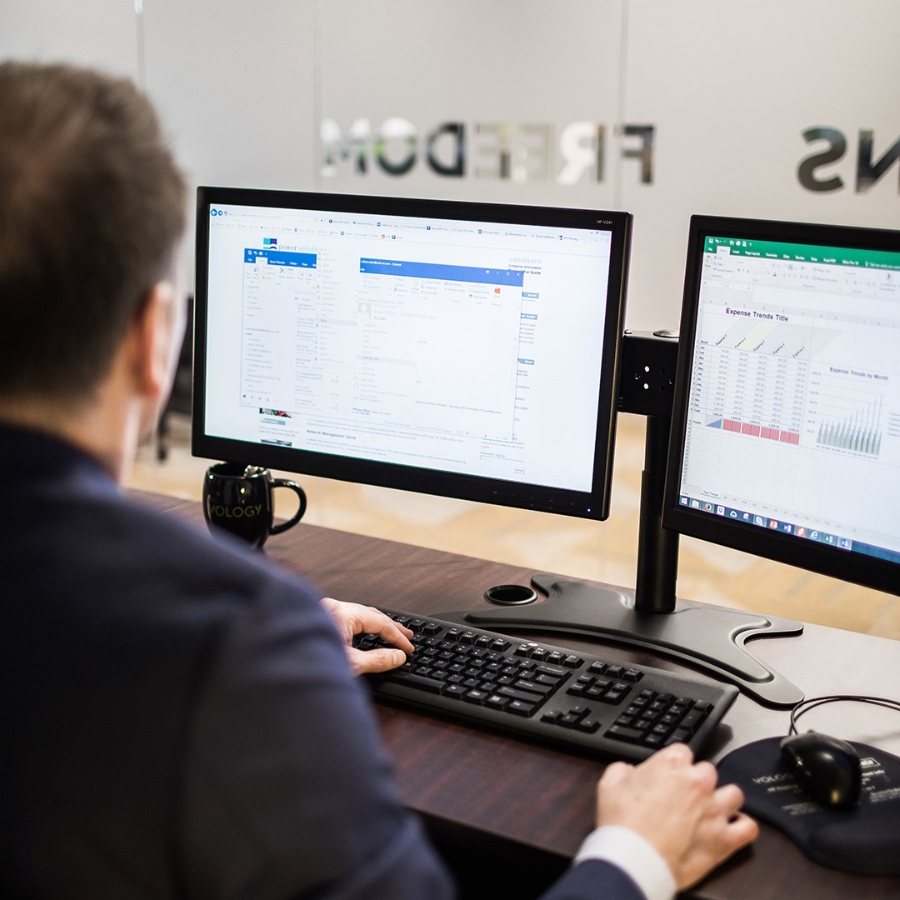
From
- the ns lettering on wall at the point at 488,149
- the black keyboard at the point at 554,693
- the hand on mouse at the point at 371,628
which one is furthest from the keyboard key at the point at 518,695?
the ns lettering on wall at the point at 488,149

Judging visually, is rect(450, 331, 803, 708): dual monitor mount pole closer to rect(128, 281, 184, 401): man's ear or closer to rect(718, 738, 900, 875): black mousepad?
rect(718, 738, 900, 875): black mousepad

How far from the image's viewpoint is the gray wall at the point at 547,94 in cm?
394

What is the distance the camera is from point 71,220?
622mm

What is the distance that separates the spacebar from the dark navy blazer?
0.54 meters

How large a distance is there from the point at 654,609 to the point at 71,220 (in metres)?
1.03

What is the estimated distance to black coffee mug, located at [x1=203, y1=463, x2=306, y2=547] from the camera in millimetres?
1624

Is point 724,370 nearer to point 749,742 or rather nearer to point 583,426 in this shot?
point 583,426

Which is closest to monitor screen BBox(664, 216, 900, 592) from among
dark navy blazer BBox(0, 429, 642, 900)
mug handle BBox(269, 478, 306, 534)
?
mug handle BBox(269, 478, 306, 534)

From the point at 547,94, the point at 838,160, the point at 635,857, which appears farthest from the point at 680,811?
the point at 547,94

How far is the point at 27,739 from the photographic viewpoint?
24.3 inches

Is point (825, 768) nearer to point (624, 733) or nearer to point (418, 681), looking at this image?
point (624, 733)

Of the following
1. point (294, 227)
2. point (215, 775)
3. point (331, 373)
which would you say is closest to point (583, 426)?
point (331, 373)

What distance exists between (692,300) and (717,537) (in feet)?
0.96

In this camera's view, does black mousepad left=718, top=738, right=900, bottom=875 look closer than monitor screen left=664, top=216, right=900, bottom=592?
Yes
